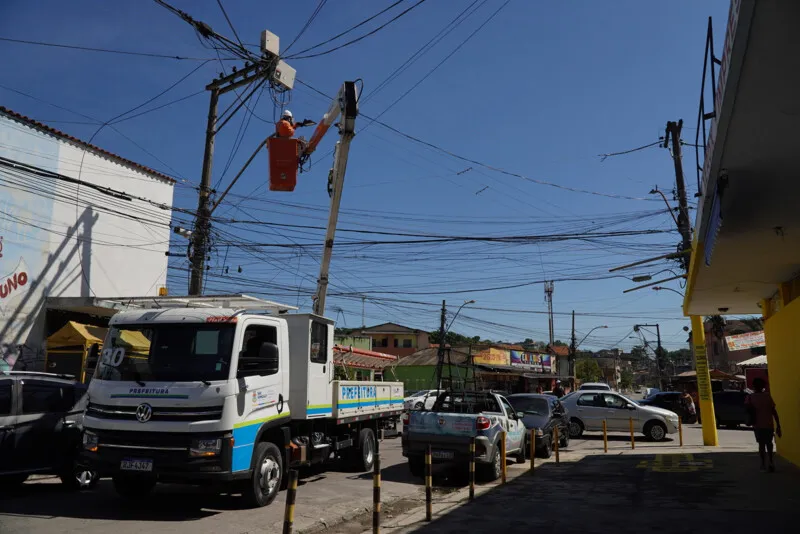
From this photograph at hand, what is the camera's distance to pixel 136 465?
802 centimetres

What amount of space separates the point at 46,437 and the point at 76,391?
0.95m

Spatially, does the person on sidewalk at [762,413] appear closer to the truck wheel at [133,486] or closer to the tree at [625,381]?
the truck wheel at [133,486]

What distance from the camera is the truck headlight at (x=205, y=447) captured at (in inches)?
313

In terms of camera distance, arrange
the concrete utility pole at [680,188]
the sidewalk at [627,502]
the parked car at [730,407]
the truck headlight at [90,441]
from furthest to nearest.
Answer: the parked car at [730,407], the concrete utility pole at [680,188], the truck headlight at [90,441], the sidewalk at [627,502]

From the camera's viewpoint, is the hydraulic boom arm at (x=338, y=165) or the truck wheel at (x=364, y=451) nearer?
the truck wheel at (x=364, y=451)

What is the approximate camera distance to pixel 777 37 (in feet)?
14.4

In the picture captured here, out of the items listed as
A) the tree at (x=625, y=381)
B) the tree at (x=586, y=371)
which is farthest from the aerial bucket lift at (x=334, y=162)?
the tree at (x=625, y=381)

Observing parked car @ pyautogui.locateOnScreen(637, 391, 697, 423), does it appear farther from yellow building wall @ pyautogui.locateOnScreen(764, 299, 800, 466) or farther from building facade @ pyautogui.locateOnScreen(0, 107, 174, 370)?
building facade @ pyautogui.locateOnScreen(0, 107, 174, 370)

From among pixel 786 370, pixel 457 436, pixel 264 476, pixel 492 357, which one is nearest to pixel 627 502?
pixel 457 436

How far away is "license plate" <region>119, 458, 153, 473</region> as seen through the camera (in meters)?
7.96

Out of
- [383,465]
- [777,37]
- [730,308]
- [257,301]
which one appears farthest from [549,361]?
[777,37]

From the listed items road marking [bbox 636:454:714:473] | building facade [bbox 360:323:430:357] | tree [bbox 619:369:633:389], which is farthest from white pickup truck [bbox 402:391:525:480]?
tree [bbox 619:369:633:389]

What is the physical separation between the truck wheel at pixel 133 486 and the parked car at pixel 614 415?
16844 mm

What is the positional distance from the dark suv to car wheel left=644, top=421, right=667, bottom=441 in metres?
17.9
